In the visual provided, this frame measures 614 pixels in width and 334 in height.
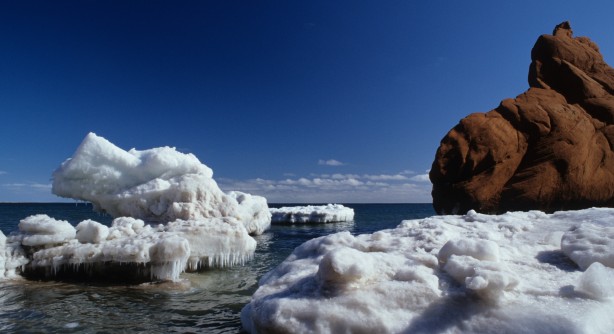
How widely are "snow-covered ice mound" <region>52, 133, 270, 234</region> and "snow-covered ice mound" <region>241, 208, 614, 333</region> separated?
10.2m

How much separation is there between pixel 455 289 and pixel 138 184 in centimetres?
1392

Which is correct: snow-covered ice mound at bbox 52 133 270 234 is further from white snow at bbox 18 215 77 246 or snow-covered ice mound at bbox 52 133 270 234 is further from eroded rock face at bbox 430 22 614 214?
eroded rock face at bbox 430 22 614 214

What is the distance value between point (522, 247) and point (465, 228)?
1.05m

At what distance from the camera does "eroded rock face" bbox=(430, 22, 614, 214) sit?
77.0ft

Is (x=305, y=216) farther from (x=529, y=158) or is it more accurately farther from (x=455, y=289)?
(x=455, y=289)

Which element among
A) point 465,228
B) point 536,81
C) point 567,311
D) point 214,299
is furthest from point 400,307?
point 536,81

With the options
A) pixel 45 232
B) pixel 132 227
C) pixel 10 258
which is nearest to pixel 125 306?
pixel 132 227

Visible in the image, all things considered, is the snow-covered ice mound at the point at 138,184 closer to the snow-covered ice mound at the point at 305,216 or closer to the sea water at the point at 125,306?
the sea water at the point at 125,306

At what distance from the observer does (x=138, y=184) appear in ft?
47.0

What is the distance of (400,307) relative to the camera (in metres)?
3.19

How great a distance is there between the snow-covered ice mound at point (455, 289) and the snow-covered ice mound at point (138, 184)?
10.2m

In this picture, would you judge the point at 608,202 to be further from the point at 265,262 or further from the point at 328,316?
the point at 328,316

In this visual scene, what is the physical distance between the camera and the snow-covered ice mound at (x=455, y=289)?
9.36ft

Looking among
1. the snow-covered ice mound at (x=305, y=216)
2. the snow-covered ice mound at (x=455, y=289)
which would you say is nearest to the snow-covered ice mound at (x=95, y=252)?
the snow-covered ice mound at (x=455, y=289)
